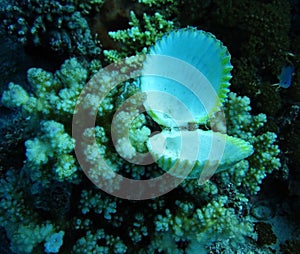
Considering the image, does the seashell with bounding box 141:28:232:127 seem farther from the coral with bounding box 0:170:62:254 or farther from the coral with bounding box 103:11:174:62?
the coral with bounding box 0:170:62:254

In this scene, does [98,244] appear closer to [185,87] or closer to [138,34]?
[185,87]

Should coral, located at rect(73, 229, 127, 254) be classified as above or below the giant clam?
below

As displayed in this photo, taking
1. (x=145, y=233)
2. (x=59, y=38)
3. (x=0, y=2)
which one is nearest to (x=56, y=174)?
(x=145, y=233)

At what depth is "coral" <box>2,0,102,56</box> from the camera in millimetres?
2244

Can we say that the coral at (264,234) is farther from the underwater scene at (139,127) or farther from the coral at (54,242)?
the coral at (54,242)

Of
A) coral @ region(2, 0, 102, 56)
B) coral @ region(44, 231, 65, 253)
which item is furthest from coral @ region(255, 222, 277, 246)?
coral @ region(2, 0, 102, 56)

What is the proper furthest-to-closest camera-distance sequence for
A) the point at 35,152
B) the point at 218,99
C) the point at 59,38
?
the point at 59,38 → the point at 218,99 → the point at 35,152

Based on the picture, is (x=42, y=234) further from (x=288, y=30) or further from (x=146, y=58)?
(x=288, y=30)

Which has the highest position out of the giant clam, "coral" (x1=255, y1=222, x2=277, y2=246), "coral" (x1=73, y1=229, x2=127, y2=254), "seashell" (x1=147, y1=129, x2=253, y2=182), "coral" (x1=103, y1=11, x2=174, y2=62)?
"coral" (x1=103, y1=11, x2=174, y2=62)

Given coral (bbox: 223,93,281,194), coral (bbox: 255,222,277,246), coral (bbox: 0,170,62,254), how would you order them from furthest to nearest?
1. coral (bbox: 255,222,277,246)
2. coral (bbox: 223,93,281,194)
3. coral (bbox: 0,170,62,254)

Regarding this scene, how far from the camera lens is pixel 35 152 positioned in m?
1.71

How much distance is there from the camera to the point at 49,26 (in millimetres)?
2297

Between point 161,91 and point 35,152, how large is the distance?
90 cm

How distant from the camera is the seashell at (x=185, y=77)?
198 centimetres
